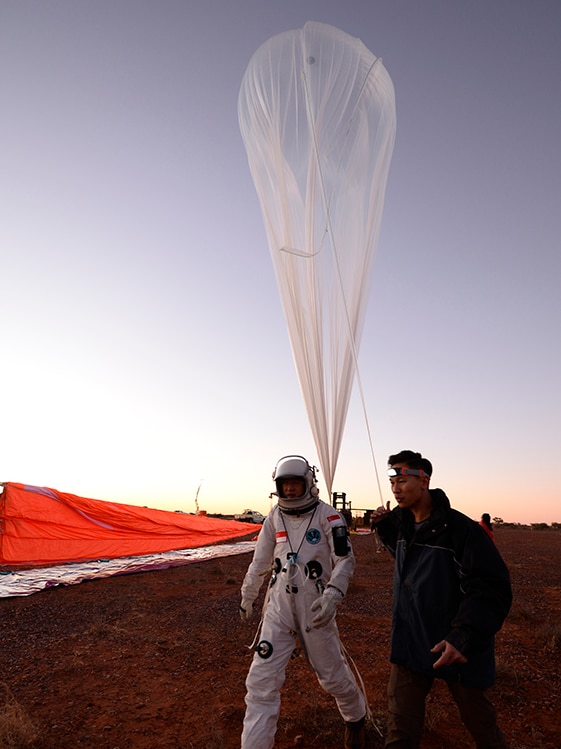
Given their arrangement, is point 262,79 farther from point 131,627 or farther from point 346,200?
point 131,627

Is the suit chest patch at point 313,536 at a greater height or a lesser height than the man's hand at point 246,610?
greater

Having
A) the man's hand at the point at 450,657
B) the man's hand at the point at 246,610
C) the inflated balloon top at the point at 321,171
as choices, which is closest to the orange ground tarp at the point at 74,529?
the man's hand at the point at 246,610

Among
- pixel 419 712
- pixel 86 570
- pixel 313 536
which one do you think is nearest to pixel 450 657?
pixel 419 712

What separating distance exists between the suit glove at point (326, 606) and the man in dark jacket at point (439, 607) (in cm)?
60

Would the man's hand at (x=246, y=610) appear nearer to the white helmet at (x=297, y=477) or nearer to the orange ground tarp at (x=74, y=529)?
the white helmet at (x=297, y=477)

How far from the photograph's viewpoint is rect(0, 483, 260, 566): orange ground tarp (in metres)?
13.4

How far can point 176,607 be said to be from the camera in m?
8.84

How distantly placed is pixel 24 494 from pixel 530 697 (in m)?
13.7

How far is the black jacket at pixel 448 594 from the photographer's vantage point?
2.42 m

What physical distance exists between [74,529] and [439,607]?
15000 mm

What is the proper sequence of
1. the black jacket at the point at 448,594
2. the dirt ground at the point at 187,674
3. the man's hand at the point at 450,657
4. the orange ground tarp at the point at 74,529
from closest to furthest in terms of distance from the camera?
the man's hand at the point at 450,657, the black jacket at the point at 448,594, the dirt ground at the point at 187,674, the orange ground tarp at the point at 74,529

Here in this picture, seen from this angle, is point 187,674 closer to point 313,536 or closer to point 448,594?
point 313,536

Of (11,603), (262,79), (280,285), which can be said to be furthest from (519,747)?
(11,603)

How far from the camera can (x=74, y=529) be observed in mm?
15148
